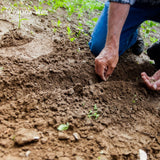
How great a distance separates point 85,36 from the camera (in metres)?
2.31

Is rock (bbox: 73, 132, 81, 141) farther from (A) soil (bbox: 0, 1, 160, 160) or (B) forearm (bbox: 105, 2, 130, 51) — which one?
(B) forearm (bbox: 105, 2, 130, 51)

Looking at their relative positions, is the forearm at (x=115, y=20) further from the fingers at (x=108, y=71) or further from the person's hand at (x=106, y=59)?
the fingers at (x=108, y=71)

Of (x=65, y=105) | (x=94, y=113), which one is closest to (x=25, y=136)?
(x=65, y=105)

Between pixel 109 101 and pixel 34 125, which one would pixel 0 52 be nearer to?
pixel 34 125

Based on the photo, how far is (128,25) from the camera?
192 centimetres

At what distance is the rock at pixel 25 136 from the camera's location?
936mm

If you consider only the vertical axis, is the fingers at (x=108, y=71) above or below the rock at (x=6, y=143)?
above

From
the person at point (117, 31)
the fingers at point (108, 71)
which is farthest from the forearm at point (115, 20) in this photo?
the fingers at point (108, 71)

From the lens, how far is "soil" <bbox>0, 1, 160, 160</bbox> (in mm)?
972

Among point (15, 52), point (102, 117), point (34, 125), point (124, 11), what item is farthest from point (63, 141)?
point (124, 11)

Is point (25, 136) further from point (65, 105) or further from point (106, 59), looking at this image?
point (106, 59)

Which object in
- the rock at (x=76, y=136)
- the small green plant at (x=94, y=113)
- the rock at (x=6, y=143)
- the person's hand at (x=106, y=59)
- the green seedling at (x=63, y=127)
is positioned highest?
the person's hand at (x=106, y=59)

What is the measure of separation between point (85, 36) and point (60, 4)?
1025mm

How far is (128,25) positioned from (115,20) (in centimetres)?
52
